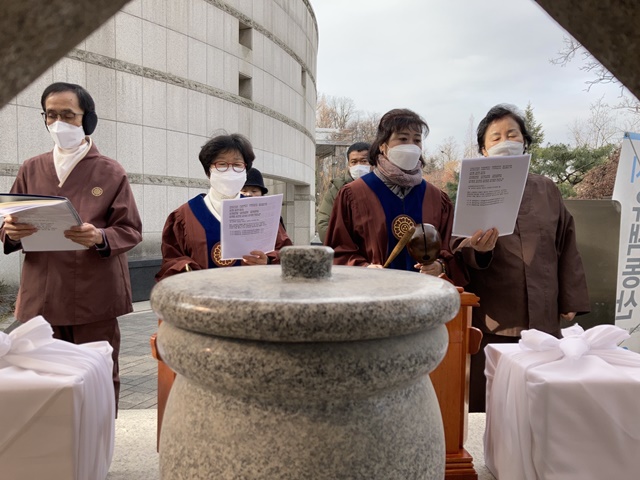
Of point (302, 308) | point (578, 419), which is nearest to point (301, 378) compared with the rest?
point (302, 308)

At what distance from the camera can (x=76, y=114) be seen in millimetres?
2977

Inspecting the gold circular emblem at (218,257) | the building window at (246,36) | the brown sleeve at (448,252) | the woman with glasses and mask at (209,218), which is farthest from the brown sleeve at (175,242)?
the building window at (246,36)

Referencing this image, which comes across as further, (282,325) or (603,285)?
(603,285)

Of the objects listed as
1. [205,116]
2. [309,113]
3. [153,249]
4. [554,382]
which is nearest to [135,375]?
[554,382]

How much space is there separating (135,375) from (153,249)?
553 cm

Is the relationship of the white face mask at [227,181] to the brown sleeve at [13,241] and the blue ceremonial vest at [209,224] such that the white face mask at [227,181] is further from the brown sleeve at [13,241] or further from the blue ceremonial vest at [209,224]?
the brown sleeve at [13,241]

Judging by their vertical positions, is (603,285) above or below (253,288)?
below

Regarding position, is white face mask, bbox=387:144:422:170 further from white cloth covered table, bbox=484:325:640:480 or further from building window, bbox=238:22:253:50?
building window, bbox=238:22:253:50

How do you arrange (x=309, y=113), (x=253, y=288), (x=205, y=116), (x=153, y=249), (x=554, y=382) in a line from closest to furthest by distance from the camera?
(x=253, y=288) < (x=554, y=382) < (x=153, y=249) < (x=205, y=116) < (x=309, y=113)

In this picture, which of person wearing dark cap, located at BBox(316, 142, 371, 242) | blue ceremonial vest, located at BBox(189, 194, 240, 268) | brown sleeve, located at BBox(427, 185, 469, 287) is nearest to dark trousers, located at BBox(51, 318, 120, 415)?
blue ceremonial vest, located at BBox(189, 194, 240, 268)

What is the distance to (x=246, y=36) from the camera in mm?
13305

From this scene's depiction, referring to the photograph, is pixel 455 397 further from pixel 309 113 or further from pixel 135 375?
pixel 309 113

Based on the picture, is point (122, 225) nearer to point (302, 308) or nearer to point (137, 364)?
point (302, 308)

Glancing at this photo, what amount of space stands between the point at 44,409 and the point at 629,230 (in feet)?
16.4
